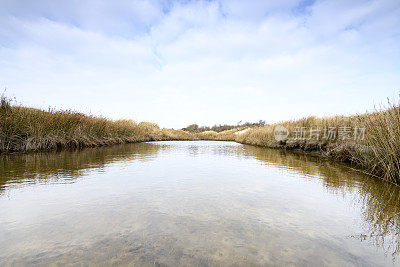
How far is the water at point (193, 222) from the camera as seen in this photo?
1.19m

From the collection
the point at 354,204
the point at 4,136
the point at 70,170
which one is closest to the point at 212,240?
the point at 354,204

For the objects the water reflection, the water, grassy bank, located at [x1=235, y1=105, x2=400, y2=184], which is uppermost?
grassy bank, located at [x1=235, y1=105, x2=400, y2=184]

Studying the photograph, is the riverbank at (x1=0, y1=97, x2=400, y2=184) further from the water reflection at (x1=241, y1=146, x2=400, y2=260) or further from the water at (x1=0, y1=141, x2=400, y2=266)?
the water at (x1=0, y1=141, x2=400, y2=266)

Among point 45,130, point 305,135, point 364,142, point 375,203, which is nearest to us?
point 375,203

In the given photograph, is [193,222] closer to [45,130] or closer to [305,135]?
[45,130]

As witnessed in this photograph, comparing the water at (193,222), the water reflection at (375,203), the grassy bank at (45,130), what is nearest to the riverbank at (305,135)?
the grassy bank at (45,130)

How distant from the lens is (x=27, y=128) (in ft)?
20.6

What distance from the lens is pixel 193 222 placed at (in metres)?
1.62

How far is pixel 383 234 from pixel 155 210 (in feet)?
6.17

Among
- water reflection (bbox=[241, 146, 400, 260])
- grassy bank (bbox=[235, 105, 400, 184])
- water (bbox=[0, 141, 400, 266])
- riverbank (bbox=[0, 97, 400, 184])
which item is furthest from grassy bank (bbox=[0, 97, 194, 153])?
grassy bank (bbox=[235, 105, 400, 184])

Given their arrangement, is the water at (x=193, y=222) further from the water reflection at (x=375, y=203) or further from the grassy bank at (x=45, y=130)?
the grassy bank at (x=45, y=130)

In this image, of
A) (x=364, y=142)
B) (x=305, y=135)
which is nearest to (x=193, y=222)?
(x=364, y=142)

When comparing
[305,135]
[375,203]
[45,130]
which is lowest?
[375,203]

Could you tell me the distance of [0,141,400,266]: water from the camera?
1.19 metres
